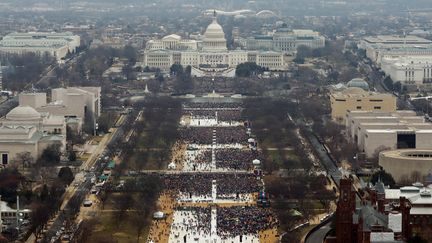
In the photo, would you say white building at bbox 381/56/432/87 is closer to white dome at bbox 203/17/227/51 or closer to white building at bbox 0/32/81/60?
white dome at bbox 203/17/227/51

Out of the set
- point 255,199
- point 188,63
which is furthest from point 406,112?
point 188,63

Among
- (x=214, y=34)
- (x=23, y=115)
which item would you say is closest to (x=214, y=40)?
(x=214, y=34)

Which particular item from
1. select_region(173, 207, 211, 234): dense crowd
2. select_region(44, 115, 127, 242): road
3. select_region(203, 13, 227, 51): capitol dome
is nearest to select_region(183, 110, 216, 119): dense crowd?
select_region(44, 115, 127, 242): road

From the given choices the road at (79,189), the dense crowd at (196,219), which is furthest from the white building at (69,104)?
the dense crowd at (196,219)

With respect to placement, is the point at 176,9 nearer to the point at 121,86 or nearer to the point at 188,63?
the point at 188,63

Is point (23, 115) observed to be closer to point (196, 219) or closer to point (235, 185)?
point (235, 185)
